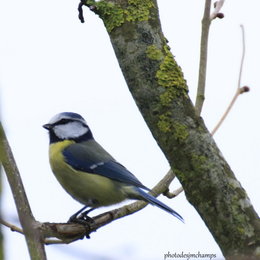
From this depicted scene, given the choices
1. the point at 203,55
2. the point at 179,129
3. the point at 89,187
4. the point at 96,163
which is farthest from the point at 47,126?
the point at 179,129

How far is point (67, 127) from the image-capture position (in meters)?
4.47

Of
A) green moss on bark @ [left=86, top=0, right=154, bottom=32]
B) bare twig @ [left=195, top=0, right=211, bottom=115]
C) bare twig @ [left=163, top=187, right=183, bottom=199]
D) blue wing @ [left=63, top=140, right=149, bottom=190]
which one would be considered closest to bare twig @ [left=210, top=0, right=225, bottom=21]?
bare twig @ [left=195, top=0, right=211, bottom=115]

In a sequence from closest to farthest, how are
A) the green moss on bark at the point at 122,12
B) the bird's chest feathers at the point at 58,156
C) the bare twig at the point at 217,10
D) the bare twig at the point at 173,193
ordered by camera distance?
the green moss on bark at the point at 122,12 < the bare twig at the point at 217,10 < the bare twig at the point at 173,193 < the bird's chest feathers at the point at 58,156

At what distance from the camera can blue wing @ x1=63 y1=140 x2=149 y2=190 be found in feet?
12.7

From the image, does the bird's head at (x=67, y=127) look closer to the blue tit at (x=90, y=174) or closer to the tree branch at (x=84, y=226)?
the blue tit at (x=90, y=174)

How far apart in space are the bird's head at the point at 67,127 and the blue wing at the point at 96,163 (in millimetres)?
172

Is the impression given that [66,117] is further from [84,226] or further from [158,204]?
[84,226]

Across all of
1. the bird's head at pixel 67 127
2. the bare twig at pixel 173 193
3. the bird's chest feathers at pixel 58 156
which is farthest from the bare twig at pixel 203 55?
the bird's head at pixel 67 127

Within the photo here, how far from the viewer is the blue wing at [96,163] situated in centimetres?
388

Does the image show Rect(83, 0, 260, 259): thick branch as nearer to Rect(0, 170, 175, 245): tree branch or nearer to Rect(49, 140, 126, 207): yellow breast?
Rect(0, 170, 175, 245): tree branch

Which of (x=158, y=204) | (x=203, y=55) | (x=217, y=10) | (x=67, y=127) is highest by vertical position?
(x=217, y=10)

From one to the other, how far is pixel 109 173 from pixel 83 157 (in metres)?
0.28

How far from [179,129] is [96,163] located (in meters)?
2.05

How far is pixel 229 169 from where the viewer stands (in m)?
2.04
